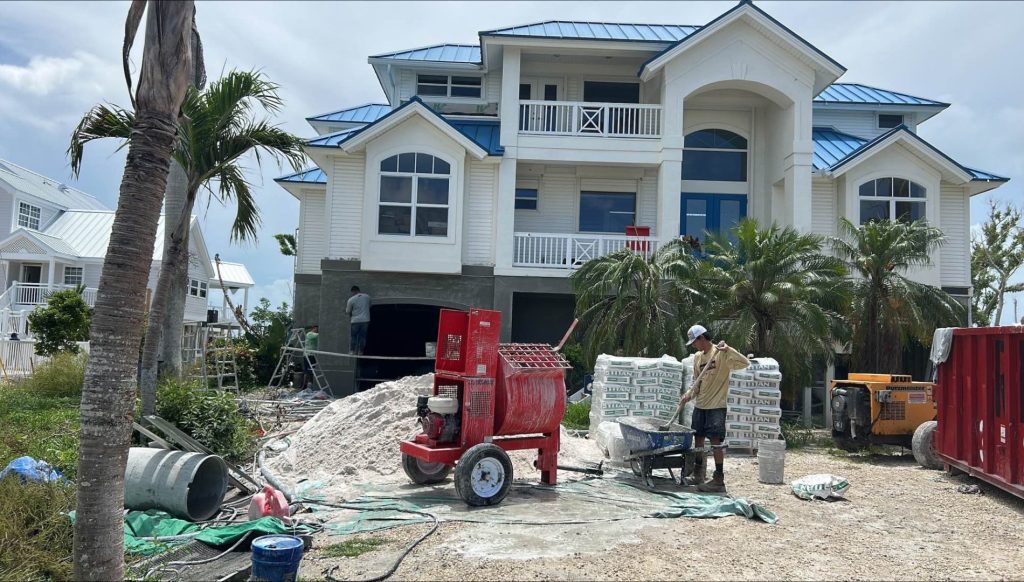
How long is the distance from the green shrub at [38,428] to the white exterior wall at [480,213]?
9649 mm

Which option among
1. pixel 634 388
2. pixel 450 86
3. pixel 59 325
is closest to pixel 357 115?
pixel 450 86

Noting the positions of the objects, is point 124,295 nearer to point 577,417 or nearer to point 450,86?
point 577,417

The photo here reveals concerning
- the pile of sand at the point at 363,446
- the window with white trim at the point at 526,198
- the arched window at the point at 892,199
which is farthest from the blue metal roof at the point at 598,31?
the pile of sand at the point at 363,446

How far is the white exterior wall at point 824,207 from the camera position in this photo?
66.2 feet

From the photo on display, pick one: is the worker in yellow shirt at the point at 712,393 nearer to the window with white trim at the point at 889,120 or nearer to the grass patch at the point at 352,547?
the grass patch at the point at 352,547

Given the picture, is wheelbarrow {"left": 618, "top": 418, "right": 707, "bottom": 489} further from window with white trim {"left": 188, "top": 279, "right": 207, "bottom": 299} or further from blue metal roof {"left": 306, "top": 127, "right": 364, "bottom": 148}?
window with white trim {"left": 188, "top": 279, "right": 207, "bottom": 299}

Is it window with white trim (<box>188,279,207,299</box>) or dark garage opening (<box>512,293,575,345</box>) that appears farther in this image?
window with white trim (<box>188,279,207,299</box>)

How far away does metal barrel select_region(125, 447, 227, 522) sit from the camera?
24.2ft

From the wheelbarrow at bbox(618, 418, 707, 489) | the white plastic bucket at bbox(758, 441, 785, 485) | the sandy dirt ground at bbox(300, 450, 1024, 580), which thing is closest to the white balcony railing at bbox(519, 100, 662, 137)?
the white plastic bucket at bbox(758, 441, 785, 485)

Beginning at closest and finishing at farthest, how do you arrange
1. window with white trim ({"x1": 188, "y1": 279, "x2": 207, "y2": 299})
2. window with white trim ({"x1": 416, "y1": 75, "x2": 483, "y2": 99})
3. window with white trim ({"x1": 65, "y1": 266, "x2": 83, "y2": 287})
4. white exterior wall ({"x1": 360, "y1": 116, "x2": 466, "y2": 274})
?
1. white exterior wall ({"x1": 360, "y1": 116, "x2": 466, "y2": 274})
2. window with white trim ({"x1": 416, "y1": 75, "x2": 483, "y2": 99})
3. window with white trim ({"x1": 65, "y1": 266, "x2": 83, "y2": 287})
4. window with white trim ({"x1": 188, "y1": 279, "x2": 207, "y2": 299})

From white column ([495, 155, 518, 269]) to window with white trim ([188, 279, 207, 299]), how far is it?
24.7 m

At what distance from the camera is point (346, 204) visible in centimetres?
1912

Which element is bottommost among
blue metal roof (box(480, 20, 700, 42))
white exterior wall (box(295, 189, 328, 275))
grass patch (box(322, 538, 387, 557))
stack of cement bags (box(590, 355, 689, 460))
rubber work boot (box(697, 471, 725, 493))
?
grass patch (box(322, 538, 387, 557))

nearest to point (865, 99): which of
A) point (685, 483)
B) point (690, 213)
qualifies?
point (690, 213)
